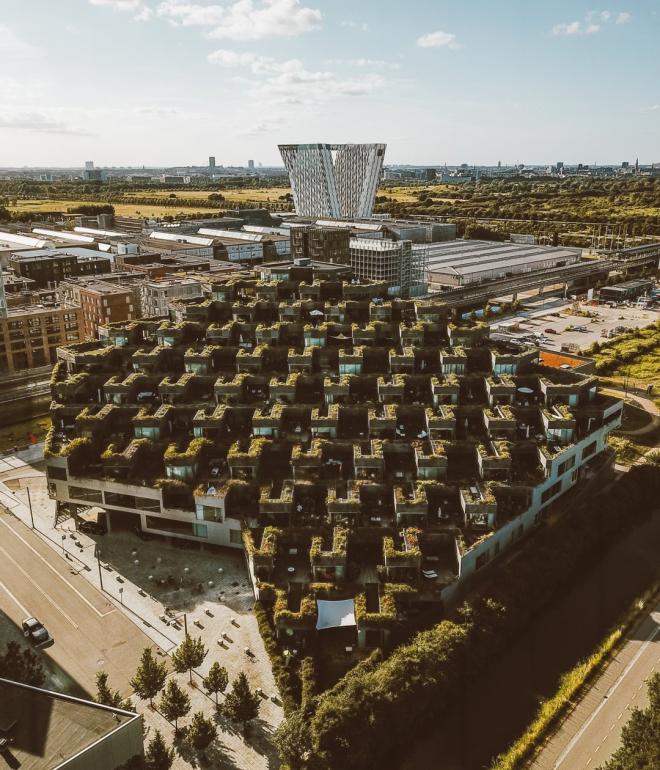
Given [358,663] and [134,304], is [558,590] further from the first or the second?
[134,304]

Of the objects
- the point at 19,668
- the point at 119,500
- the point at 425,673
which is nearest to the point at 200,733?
the point at 19,668

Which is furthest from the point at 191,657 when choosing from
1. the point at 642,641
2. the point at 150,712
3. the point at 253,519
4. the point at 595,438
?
the point at 595,438

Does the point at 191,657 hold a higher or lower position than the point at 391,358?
lower

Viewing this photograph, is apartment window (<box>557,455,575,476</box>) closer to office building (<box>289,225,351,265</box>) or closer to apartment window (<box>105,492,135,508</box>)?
apartment window (<box>105,492,135,508</box>)

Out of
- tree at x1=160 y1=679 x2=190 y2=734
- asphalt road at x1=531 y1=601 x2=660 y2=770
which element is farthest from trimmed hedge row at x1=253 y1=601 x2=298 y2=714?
asphalt road at x1=531 y1=601 x2=660 y2=770

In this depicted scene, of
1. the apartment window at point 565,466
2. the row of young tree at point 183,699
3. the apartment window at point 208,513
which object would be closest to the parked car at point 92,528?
the apartment window at point 208,513

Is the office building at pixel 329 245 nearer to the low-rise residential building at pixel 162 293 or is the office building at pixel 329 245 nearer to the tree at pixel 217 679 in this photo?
the low-rise residential building at pixel 162 293
